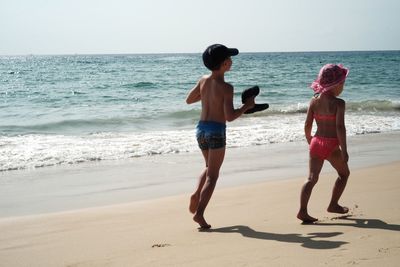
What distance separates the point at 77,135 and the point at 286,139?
5.30 m

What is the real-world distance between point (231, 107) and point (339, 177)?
50.3 inches

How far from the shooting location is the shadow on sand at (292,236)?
3667 millimetres

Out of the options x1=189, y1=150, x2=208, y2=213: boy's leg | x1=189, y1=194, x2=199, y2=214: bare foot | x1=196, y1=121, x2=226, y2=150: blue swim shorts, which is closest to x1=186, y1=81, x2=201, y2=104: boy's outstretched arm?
x1=196, y1=121, x2=226, y2=150: blue swim shorts

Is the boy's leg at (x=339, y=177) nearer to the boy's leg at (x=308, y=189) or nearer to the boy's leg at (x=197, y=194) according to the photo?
the boy's leg at (x=308, y=189)

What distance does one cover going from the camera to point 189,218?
16.0ft

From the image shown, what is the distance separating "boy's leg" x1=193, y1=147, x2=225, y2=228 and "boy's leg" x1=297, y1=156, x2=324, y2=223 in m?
0.79

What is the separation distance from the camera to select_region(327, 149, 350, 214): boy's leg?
4527 millimetres

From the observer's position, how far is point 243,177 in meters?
7.18

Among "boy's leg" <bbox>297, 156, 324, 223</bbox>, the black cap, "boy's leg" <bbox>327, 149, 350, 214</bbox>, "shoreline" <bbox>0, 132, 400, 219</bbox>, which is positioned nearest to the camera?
the black cap


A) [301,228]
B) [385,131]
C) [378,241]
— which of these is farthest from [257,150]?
[378,241]

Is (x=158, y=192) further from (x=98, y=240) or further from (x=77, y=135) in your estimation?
(x=77, y=135)

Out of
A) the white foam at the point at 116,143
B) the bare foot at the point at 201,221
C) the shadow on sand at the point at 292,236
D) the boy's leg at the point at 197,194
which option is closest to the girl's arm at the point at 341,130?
the shadow on sand at the point at 292,236

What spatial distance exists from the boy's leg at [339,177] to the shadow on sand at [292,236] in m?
0.72

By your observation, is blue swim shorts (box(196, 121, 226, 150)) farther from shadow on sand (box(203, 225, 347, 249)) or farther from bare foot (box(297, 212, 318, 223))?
bare foot (box(297, 212, 318, 223))
